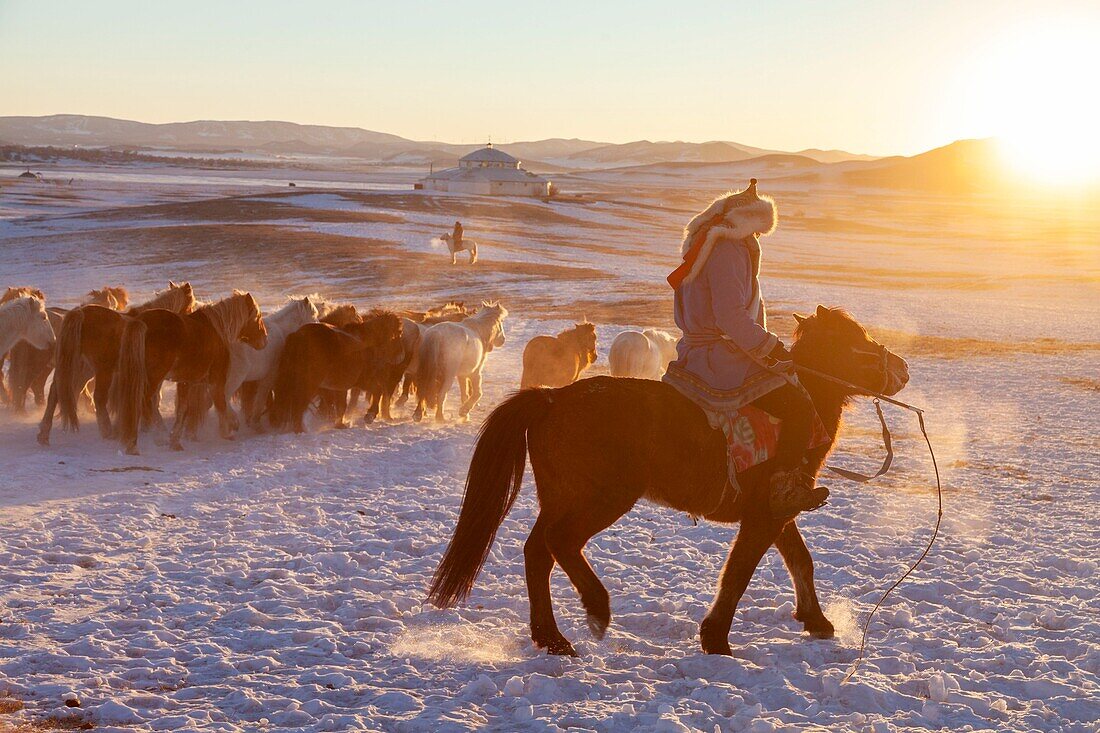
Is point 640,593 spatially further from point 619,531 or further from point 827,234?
point 827,234

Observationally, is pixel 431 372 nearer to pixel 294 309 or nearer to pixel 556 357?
pixel 556 357

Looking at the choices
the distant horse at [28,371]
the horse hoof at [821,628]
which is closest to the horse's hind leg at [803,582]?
the horse hoof at [821,628]

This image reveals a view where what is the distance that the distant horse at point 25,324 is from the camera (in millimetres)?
11844

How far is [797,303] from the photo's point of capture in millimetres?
27562

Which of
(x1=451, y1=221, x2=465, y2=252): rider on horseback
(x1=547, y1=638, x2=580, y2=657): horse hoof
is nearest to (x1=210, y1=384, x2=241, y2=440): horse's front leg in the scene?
(x1=547, y1=638, x2=580, y2=657): horse hoof

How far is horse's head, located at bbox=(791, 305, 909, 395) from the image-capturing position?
20.1 feet

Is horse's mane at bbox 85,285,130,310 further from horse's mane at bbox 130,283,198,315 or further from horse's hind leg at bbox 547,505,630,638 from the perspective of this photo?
horse's hind leg at bbox 547,505,630,638

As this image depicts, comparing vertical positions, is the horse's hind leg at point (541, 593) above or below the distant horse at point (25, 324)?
below

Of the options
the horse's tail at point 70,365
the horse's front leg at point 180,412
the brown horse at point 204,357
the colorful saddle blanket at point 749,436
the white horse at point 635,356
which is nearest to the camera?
the colorful saddle blanket at point 749,436

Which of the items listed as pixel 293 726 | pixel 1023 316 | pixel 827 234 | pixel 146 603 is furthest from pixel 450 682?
pixel 827 234

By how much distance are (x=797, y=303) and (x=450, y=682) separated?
23.7 m

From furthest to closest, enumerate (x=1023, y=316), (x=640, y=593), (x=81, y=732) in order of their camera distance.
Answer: (x=1023, y=316) < (x=640, y=593) < (x=81, y=732)

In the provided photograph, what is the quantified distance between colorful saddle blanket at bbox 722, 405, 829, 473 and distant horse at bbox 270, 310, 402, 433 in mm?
7585

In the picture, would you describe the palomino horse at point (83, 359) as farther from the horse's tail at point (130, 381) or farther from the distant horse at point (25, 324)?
the distant horse at point (25, 324)
